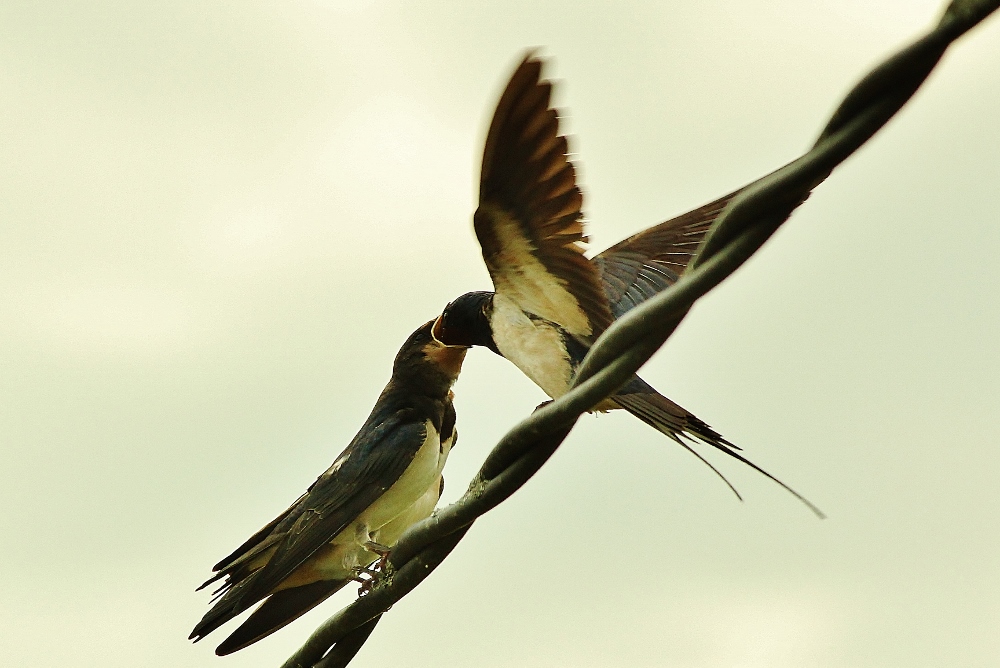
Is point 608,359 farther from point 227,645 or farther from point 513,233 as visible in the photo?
point 227,645

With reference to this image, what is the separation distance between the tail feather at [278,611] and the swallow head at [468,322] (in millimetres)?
910

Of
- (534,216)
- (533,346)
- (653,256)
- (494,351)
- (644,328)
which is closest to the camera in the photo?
(644,328)

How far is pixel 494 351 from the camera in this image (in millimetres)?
3936

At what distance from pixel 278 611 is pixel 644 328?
2.46 meters

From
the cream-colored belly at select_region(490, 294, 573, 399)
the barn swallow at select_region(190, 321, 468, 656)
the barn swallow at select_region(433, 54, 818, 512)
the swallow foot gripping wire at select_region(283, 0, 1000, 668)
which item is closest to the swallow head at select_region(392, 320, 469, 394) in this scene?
the barn swallow at select_region(190, 321, 468, 656)

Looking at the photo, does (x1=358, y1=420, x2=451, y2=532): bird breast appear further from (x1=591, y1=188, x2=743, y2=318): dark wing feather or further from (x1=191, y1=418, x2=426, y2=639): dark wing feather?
(x1=591, y1=188, x2=743, y2=318): dark wing feather

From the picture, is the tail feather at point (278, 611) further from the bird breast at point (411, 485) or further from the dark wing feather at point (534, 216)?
the dark wing feather at point (534, 216)

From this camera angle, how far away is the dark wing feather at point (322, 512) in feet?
12.0

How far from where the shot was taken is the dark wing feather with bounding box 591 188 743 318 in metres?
4.62

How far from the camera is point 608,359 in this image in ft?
5.68

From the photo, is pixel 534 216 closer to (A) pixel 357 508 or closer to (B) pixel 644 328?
(B) pixel 644 328

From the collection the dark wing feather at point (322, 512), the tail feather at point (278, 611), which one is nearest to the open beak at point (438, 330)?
the dark wing feather at point (322, 512)

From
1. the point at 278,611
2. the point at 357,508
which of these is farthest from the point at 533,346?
the point at 278,611

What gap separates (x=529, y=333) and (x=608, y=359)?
1.87 m
